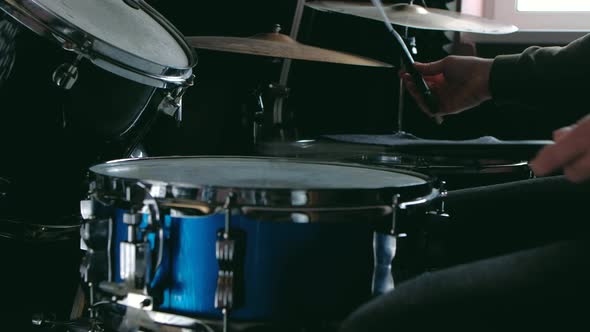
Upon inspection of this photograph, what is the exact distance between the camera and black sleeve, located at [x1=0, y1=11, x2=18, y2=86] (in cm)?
103

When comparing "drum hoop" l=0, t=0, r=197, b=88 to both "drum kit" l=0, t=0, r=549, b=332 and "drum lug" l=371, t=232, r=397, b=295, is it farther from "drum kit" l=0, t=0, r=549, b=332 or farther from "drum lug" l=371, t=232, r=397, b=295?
"drum lug" l=371, t=232, r=397, b=295

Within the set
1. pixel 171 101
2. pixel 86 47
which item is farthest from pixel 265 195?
pixel 171 101

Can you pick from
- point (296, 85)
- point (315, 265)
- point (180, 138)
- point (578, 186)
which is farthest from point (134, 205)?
point (296, 85)

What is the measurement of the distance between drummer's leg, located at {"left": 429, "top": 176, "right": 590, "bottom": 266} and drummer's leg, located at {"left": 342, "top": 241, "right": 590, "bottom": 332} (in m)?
0.25

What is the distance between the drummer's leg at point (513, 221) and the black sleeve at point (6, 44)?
704 mm

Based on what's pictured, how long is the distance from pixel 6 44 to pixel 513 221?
0.80 metres

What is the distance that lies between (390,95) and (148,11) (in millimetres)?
1110

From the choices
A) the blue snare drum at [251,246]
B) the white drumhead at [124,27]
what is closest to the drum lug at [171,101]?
the white drumhead at [124,27]

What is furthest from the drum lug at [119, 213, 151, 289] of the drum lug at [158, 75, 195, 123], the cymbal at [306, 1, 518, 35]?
the cymbal at [306, 1, 518, 35]

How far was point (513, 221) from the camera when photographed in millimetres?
910

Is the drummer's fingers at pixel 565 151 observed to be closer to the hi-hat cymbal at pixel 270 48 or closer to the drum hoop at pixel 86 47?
the drum hoop at pixel 86 47

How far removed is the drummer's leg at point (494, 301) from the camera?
0.58m

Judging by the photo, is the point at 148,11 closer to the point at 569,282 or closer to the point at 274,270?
the point at 274,270

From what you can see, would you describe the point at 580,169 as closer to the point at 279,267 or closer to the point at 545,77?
the point at 279,267
